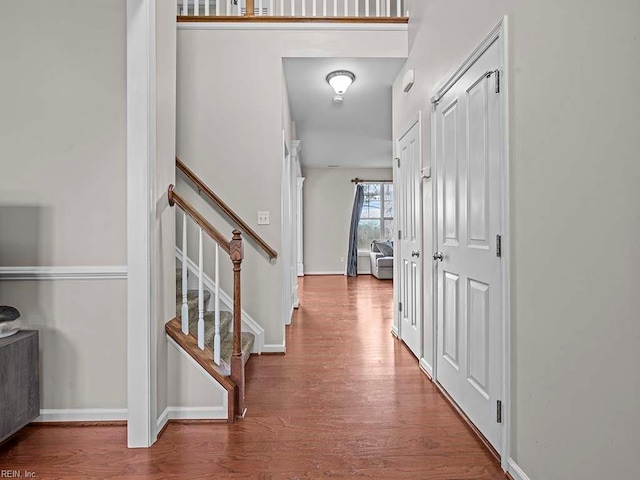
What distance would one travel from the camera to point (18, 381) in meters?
1.86

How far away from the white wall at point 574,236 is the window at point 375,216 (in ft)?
25.2

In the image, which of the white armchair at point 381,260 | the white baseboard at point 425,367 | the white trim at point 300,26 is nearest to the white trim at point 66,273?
the white baseboard at point 425,367

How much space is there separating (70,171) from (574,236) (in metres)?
2.33

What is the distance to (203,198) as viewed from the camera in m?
3.26

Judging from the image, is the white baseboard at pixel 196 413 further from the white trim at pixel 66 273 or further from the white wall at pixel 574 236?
the white wall at pixel 574 236

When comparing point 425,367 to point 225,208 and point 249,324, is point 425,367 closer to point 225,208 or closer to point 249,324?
point 249,324

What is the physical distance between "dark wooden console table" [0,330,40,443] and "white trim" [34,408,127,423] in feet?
0.25

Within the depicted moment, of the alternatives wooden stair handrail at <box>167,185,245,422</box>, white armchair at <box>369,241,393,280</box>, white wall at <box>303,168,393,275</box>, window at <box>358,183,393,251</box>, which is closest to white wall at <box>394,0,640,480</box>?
wooden stair handrail at <box>167,185,245,422</box>

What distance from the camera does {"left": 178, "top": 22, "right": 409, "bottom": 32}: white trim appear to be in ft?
10.8

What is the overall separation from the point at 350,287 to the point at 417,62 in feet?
15.6

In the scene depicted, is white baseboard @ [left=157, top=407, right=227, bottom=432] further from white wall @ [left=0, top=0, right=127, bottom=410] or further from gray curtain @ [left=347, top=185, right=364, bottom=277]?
gray curtain @ [left=347, top=185, right=364, bottom=277]

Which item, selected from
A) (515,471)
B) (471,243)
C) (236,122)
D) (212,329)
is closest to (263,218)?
(236,122)

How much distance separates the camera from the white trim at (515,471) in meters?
1.54

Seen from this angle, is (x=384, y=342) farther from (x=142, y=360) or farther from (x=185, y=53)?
(x=185, y=53)
